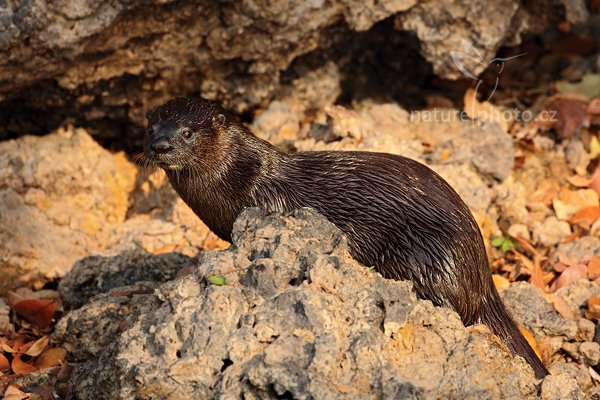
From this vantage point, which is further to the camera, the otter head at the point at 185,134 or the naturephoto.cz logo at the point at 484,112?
the naturephoto.cz logo at the point at 484,112

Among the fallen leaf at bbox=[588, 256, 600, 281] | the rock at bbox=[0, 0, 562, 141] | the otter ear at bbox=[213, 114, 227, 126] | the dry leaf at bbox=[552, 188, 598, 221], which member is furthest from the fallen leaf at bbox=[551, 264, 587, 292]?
the otter ear at bbox=[213, 114, 227, 126]

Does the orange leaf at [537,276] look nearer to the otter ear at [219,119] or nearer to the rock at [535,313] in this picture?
the rock at [535,313]

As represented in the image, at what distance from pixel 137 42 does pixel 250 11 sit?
2.48 ft

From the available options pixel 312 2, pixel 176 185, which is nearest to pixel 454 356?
pixel 176 185

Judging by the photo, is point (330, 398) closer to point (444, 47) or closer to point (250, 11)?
point (250, 11)

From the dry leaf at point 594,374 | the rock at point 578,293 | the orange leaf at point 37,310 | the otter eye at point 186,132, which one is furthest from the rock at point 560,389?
the orange leaf at point 37,310

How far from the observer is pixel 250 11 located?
5.81 m

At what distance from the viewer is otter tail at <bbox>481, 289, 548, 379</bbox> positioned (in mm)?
4508

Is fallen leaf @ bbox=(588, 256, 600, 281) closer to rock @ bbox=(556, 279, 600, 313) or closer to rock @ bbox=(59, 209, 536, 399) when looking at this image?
rock @ bbox=(556, 279, 600, 313)

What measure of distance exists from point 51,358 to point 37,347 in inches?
7.0

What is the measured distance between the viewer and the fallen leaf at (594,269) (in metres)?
5.41

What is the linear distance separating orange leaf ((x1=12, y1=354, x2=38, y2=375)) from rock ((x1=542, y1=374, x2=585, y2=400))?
2.56 meters

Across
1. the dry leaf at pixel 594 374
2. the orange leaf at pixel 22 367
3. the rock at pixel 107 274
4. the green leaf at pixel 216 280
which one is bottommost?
the dry leaf at pixel 594 374

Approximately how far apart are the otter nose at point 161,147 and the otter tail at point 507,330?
71.8 inches
